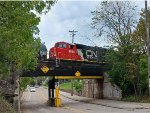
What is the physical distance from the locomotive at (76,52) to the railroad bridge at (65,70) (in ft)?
3.02

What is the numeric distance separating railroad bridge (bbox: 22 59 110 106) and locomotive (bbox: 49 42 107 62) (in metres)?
0.92

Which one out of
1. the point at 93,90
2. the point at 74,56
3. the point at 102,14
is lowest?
the point at 93,90

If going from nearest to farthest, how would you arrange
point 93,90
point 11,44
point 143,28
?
point 11,44 < point 143,28 < point 93,90

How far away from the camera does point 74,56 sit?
193 ft

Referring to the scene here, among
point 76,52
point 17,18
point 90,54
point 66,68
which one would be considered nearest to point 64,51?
point 76,52

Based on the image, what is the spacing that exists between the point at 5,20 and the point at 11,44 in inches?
110

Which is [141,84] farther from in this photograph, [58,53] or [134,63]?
[58,53]

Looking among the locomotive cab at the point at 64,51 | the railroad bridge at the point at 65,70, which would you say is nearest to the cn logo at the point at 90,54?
the railroad bridge at the point at 65,70

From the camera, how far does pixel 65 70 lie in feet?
187

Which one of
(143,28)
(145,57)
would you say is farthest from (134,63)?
(143,28)

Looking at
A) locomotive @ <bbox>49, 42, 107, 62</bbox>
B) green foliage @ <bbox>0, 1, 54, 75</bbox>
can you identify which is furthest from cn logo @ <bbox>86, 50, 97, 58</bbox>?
green foliage @ <bbox>0, 1, 54, 75</bbox>

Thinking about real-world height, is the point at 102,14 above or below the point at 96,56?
above

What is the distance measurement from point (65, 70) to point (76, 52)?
3.54 metres

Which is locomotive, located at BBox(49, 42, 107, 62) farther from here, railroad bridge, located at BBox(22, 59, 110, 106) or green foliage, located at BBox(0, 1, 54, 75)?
green foliage, located at BBox(0, 1, 54, 75)
